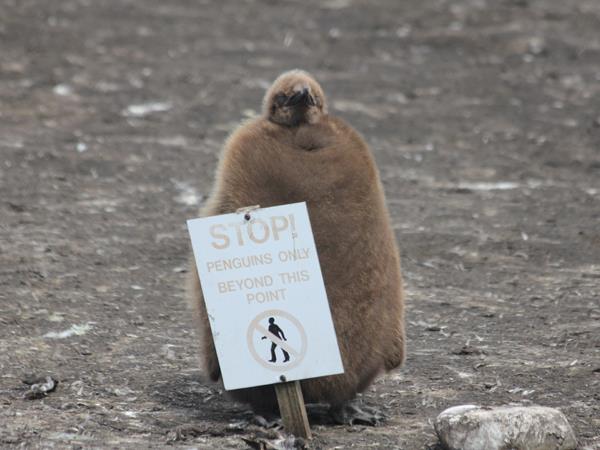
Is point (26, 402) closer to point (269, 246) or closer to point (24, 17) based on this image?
point (269, 246)

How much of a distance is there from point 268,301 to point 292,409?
0.43 m

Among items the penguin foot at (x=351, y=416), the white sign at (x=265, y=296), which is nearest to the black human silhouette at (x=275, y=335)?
the white sign at (x=265, y=296)

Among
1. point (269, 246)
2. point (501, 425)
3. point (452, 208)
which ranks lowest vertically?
point (452, 208)

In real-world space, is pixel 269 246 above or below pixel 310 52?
above

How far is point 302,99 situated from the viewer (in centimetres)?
462

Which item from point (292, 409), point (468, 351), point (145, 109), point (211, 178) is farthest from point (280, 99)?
point (145, 109)

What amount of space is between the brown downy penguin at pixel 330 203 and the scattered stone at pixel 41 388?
786 millimetres

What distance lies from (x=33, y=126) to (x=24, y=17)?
333 cm

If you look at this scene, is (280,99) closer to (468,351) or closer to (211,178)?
(468,351)

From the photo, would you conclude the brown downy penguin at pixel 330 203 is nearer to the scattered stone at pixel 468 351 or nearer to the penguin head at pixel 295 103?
the penguin head at pixel 295 103

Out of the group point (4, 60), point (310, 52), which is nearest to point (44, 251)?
point (4, 60)

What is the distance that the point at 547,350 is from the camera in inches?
239

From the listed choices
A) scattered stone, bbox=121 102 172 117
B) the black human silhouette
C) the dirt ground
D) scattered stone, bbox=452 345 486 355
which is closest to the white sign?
the black human silhouette

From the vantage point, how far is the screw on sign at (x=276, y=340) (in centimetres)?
444
